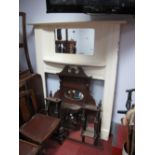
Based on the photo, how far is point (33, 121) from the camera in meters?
2.09

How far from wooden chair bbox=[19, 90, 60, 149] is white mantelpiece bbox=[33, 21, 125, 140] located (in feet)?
1.32

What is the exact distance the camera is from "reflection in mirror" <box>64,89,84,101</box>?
2281 millimetres

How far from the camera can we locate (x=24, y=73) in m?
2.29

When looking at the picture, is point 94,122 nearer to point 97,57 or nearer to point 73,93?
point 73,93

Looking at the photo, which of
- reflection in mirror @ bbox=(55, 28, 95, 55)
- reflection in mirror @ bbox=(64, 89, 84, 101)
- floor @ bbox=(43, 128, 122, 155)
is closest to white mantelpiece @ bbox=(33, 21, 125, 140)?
reflection in mirror @ bbox=(55, 28, 95, 55)

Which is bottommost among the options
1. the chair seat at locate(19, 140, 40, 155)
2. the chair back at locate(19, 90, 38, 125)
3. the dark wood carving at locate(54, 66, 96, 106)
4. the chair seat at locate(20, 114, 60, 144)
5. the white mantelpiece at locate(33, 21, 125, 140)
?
the chair seat at locate(19, 140, 40, 155)

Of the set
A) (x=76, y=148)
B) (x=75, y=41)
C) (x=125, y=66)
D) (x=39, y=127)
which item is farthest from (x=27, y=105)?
(x=125, y=66)

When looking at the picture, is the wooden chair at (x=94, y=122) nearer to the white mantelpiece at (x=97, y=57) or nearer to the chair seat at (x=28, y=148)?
the white mantelpiece at (x=97, y=57)

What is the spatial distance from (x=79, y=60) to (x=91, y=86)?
38cm

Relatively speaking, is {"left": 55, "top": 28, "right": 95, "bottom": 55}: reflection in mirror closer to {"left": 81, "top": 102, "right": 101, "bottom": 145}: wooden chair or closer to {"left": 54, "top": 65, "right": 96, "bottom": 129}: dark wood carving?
{"left": 54, "top": 65, "right": 96, "bottom": 129}: dark wood carving

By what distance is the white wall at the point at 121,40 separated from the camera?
194cm

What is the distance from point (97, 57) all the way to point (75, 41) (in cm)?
34
